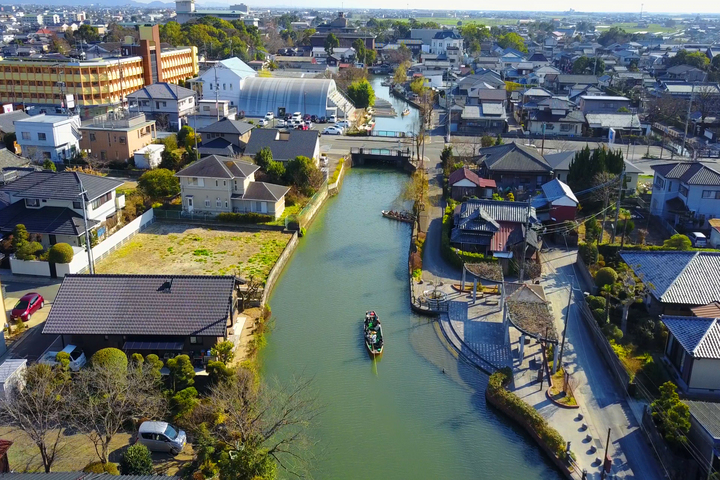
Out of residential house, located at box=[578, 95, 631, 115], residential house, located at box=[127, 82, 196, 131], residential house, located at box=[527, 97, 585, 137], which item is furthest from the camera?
residential house, located at box=[578, 95, 631, 115]

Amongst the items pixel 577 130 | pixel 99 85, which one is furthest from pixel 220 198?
pixel 577 130

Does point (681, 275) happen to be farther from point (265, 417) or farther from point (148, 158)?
point (148, 158)

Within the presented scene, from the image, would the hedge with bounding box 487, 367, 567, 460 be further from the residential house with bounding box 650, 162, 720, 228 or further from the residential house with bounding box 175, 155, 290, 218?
the residential house with bounding box 650, 162, 720, 228

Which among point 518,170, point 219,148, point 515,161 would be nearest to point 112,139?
point 219,148

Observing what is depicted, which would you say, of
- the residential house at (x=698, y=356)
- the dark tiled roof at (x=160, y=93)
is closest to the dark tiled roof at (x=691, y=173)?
the residential house at (x=698, y=356)

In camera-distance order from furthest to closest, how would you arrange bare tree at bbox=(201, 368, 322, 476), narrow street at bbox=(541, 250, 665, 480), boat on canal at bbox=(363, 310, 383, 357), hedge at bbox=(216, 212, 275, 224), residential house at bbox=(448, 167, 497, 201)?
1. residential house at bbox=(448, 167, 497, 201)
2. hedge at bbox=(216, 212, 275, 224)
3. boat on canal at bbox=(363, 310, 383, 357)
4. narrow street at bbox=(541, 250, 665, 480)
5. bare tree at bbox=(201, 368, 322, 476)

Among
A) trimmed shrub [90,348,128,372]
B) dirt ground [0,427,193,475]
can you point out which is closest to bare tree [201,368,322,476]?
dirt ground [0,427,193,475]

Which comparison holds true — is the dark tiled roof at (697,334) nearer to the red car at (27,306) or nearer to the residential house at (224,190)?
the residential house at (224,190)
